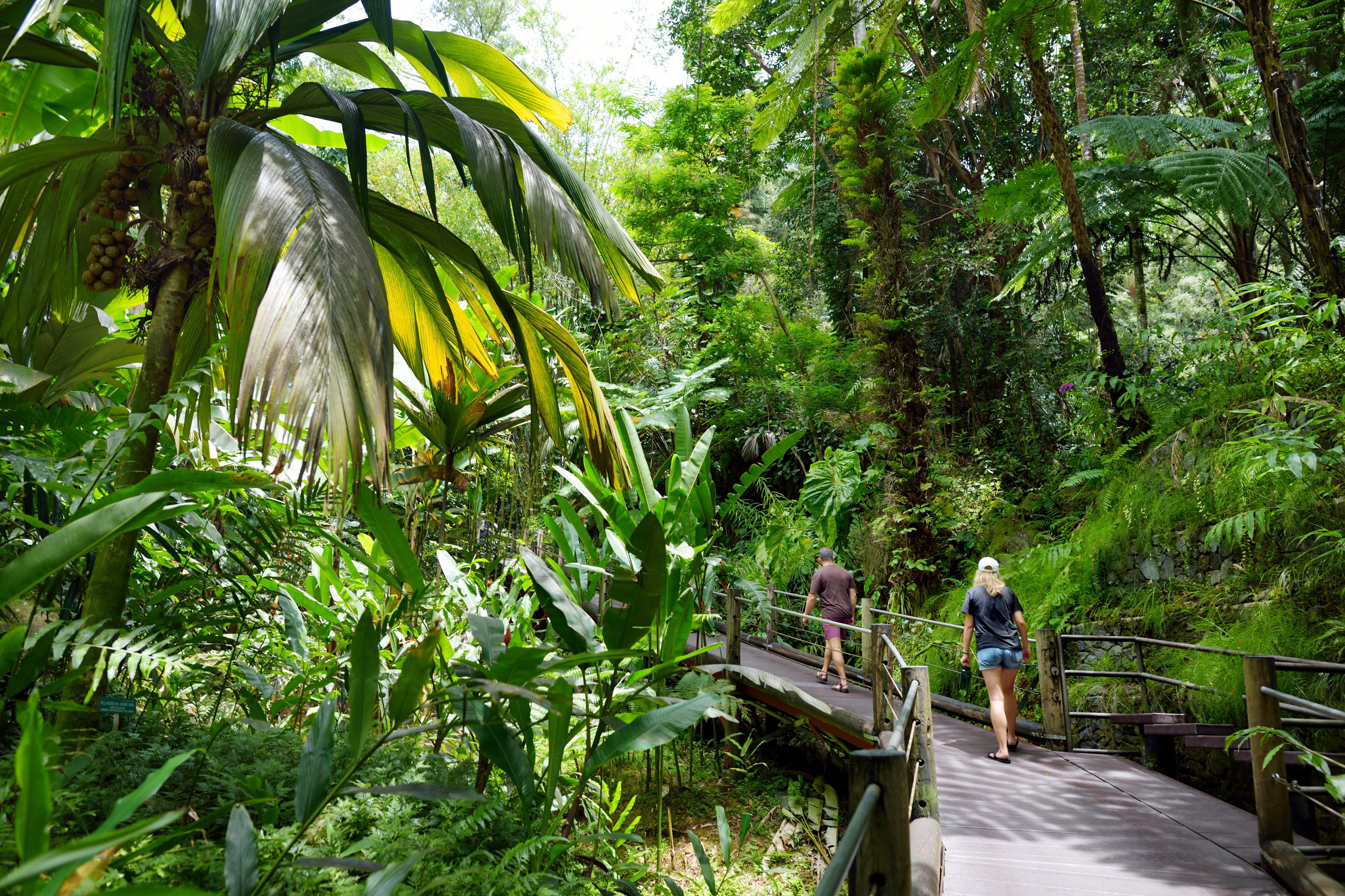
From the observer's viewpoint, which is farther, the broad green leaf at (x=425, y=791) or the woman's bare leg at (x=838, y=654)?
the woman's bare leg at (x=838, y=654)

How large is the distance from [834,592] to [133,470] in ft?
20.9

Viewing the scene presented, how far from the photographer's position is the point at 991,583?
223 inches

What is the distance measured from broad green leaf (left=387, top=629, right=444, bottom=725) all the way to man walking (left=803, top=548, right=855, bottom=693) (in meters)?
6.00

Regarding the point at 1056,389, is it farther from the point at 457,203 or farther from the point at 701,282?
the point at 457,203

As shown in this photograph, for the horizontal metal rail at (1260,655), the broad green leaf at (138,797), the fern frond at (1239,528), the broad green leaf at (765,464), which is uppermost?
the broad green leaf at (765,464)

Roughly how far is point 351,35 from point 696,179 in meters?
10.9

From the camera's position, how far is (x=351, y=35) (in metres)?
3.24

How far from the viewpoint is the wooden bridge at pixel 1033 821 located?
2988 mm

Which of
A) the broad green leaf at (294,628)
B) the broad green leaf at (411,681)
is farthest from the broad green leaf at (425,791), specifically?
the broad green leaf at (294,628)

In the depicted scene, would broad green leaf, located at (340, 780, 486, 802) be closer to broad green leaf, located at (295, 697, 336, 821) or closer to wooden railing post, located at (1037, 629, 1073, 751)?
broad green leaf, located at (295, 697, 336, 821)

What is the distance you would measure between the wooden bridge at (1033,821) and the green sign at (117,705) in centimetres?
183

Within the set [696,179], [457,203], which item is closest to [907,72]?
[696,179]

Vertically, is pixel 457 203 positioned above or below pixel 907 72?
below

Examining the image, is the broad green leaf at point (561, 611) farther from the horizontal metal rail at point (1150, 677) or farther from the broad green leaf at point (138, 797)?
the horizontal metal rail at point (1150, 677)
